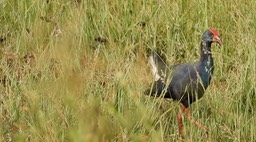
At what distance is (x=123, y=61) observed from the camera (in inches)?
161

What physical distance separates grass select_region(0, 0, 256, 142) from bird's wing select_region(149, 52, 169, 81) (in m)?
0.06

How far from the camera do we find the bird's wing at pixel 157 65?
417cm

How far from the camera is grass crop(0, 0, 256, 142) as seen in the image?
2.98 metres

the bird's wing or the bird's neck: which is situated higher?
the bird's neck

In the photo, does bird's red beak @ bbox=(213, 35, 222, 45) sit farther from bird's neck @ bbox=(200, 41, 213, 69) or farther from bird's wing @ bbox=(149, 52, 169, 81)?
bird's wing @ bbox=(149, 52, 169, 81)

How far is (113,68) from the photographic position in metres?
3.90

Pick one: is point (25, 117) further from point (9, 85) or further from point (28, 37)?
point (28, 37)

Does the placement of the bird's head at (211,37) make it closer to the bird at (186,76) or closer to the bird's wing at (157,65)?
the bird at (186,76)

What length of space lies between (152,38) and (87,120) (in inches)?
Answer: 107

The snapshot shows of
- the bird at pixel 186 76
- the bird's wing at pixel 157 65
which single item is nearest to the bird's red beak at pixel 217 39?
the bird at pixel 186 76

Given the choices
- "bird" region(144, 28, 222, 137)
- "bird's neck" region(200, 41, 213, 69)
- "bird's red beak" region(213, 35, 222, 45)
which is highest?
"bird's red beak" region(213, 35, 222, 45)

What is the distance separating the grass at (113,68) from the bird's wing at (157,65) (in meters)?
0.06

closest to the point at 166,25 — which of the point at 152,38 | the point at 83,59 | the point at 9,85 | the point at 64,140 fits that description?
the point at 152,38

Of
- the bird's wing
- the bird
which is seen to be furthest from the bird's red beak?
the bird's wing
